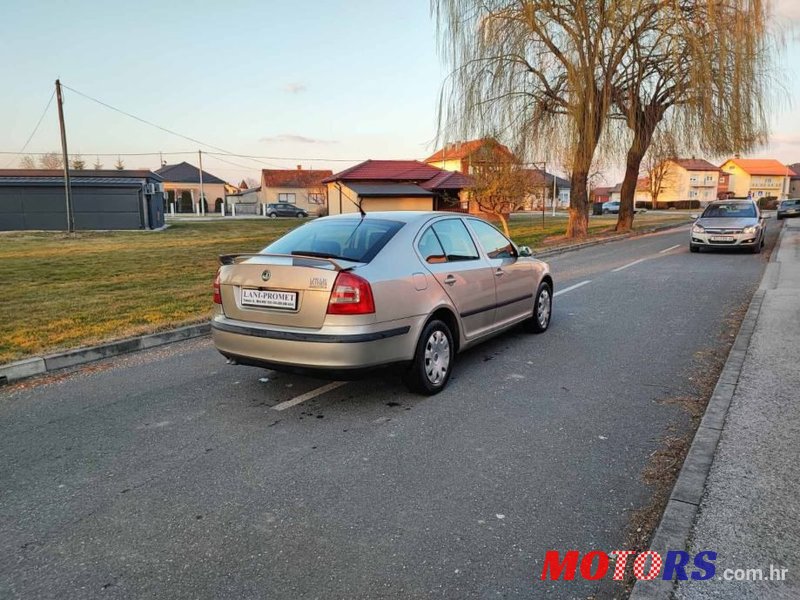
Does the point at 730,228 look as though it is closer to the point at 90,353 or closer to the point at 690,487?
the point at 690,487

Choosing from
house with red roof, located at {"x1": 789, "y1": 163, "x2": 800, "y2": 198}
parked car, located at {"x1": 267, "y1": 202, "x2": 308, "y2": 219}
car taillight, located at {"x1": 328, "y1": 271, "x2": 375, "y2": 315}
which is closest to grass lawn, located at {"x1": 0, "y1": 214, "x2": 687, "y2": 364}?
car taillight, located at {"x1": 328, "y1": 271, "x2": 375, "y2": 315}

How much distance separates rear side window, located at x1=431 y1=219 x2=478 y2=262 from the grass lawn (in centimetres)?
396

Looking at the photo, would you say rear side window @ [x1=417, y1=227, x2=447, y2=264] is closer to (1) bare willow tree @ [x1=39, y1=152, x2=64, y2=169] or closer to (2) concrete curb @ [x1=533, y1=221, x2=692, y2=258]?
(2) concrete curb @ [x1=533, y1=221, x2=692, y2=258]

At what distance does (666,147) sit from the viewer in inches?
786

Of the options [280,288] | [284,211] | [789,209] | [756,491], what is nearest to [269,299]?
[280,288]

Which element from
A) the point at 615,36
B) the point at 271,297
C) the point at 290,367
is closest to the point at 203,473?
the point at 290,367

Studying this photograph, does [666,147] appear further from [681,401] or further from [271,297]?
[271,297]

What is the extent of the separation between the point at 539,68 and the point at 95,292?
53.0ft

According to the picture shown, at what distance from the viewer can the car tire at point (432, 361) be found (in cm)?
459

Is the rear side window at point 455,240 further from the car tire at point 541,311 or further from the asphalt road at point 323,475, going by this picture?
the car tire at point 541,311

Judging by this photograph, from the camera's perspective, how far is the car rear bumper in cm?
411

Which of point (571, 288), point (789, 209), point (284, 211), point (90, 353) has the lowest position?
point (90, 353)

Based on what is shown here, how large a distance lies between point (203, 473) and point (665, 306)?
7431 mm

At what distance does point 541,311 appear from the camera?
274 inches
